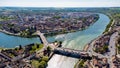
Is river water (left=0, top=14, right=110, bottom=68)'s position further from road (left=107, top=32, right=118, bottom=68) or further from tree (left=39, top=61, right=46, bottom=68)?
road (left=107, top=32, right=118, bottom=68)

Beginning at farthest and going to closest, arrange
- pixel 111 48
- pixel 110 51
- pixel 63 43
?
pixel 63 43
pixel 111 48
pixel 110 51

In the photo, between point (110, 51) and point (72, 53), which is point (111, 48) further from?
point (72, 53)

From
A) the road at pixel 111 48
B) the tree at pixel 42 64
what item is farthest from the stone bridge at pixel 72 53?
the tree at pixel 42 64

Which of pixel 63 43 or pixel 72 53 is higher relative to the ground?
pixel 72 53

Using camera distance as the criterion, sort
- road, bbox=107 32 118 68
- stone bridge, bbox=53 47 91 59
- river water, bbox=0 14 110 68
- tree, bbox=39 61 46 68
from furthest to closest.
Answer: stone bridge, bbox=53 47 91 59 < river water, bbox=0 14 110 68 < road, bbox=107 32 118 68 < tree, bbox=39 61 46 68

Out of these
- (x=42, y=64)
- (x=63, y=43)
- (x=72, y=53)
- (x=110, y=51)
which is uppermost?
(x=110, y=51)

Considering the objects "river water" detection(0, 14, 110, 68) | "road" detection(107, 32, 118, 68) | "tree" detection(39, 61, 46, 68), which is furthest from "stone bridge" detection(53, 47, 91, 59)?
"tree" detection(39, 61, 46, 68)

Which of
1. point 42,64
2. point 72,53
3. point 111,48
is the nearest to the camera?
point 42,64

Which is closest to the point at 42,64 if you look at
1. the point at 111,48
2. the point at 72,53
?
the point at 72,53

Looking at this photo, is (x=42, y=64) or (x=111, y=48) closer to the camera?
(x=42, y=64)

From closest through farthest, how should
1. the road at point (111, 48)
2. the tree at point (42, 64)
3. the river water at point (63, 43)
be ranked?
1. the tree at point (42, 64)
2. the road at point (111, 48)
3. the river water at point (63, 43)

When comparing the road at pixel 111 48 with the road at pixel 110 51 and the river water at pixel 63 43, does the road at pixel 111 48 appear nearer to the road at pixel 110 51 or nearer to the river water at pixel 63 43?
the road at pixel 110 51

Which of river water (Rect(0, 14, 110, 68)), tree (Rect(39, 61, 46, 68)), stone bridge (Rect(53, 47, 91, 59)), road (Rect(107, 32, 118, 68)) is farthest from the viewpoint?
stone bridge (Rect(53, 47, 91, 59))
